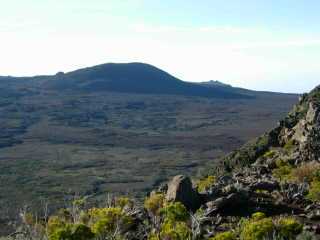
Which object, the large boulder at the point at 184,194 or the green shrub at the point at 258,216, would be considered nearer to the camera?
the green shrub at the point at 258,216

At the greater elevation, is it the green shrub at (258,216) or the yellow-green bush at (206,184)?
the green shrub at (258,216)

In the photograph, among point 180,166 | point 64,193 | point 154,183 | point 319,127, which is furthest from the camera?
point 180,166

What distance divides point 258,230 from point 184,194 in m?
3.70

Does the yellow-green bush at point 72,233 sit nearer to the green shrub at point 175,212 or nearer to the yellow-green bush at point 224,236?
the green shrub at point 175,212

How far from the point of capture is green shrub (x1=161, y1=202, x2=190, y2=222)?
14.3 m

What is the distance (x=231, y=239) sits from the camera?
13.0m

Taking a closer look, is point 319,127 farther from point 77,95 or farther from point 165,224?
point 77,95

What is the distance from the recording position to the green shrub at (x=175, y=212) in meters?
14.3

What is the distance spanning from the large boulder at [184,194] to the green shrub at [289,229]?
3.22 meters

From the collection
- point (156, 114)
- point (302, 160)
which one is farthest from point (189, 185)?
point (156, 114)

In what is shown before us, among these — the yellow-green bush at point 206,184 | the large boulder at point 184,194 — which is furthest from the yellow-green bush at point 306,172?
the large boulder at point 184,194

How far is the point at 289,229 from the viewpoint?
1325 cm

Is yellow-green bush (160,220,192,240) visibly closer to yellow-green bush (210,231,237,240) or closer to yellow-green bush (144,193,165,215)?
yellow-green bush (210,231,237,240)

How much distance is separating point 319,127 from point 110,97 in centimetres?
14150
